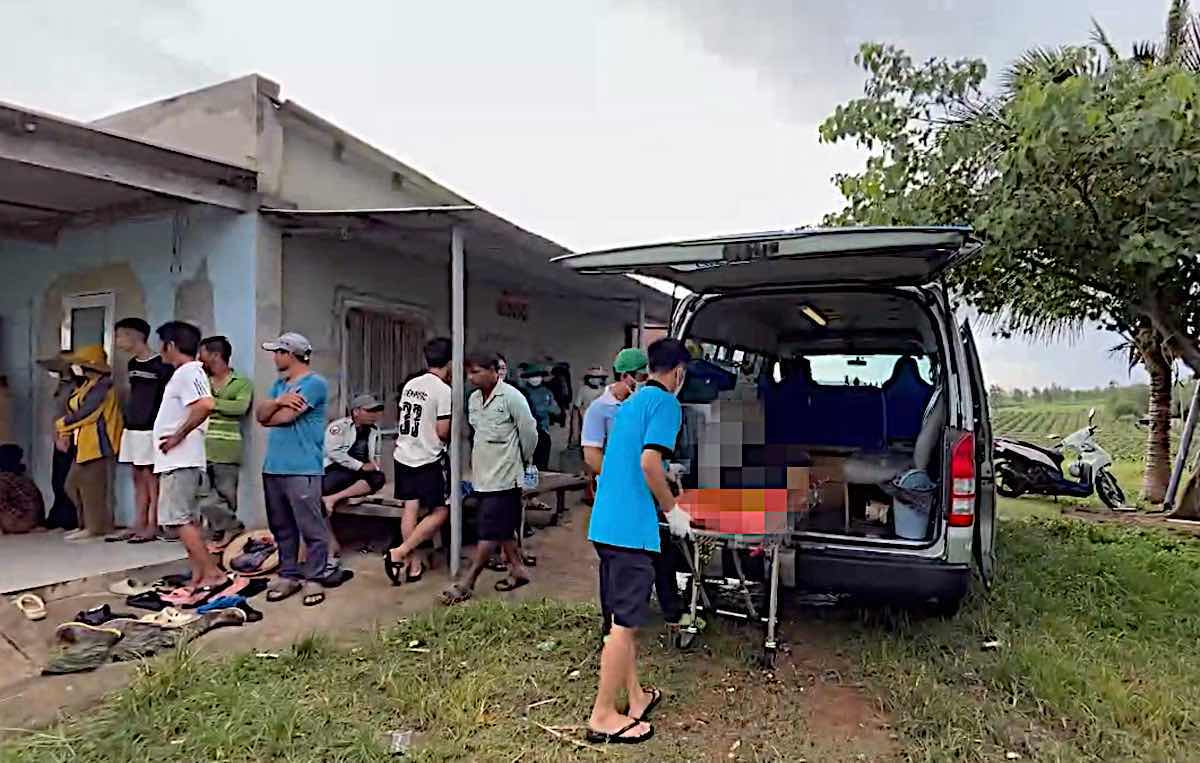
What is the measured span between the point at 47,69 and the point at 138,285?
4814 millimetres

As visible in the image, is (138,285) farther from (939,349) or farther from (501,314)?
(939,349)

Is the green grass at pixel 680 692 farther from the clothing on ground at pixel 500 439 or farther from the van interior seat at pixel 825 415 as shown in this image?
the van interior seat at pixel 825 415

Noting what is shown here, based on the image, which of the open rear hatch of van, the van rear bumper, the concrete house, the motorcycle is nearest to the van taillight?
the van rear bumper

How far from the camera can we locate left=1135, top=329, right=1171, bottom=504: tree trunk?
11.6 metres

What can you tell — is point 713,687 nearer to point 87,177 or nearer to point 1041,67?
point 87,177

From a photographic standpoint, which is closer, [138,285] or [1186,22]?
[138,285]

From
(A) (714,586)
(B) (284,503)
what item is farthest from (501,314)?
(A) (714,586)

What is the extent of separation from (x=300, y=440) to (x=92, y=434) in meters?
2.30

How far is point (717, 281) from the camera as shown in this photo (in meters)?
4.68

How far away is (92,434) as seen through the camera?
6359 mm

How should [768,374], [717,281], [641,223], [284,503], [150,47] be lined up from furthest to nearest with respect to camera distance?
[641,223] < [150,47] < [768,374] < [284,503] < [717,281]

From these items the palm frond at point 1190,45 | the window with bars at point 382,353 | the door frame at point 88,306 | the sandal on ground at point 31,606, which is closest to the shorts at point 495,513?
the window with bars at point 382,353

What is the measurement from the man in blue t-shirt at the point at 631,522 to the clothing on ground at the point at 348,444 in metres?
3.65

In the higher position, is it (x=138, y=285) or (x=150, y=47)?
(x=150, y=47)
